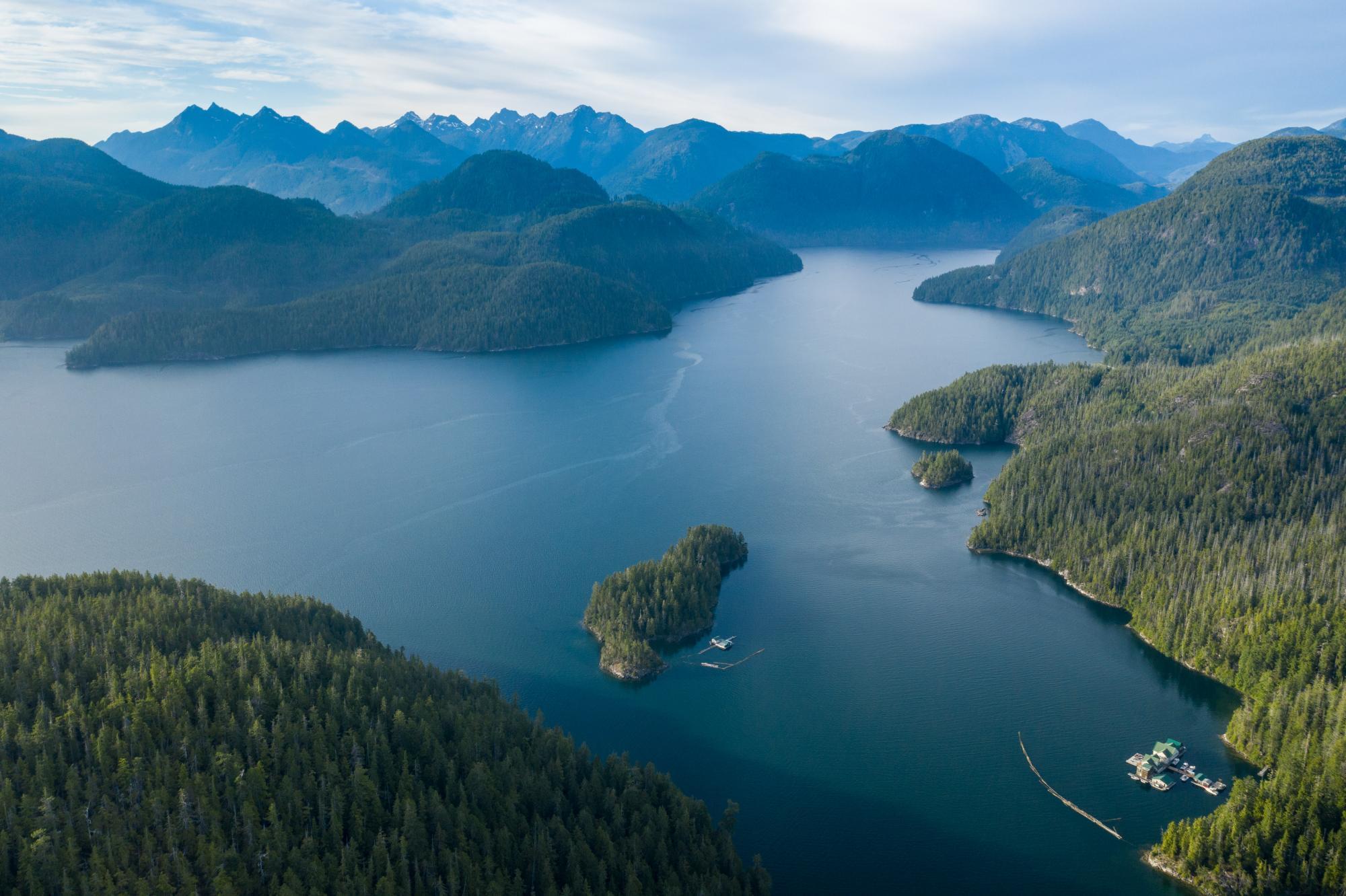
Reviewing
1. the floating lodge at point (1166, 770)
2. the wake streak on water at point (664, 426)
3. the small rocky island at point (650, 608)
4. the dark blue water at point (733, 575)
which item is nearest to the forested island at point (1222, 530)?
the dark blue water at point (733, 575)

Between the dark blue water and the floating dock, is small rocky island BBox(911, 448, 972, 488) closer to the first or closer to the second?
the dark blue water

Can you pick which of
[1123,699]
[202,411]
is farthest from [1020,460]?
[202,411]

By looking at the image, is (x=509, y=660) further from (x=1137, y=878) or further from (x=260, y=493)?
(x=260, y=493)

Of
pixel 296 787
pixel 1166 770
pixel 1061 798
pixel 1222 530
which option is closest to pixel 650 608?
pixel 1061 798

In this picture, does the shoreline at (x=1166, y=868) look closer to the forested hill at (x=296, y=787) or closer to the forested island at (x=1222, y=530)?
the forested island at (x=1222, y=530)

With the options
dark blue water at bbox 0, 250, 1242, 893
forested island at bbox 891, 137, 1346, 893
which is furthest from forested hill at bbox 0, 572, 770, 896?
forested island at bbox 891, 137, 1346, 893
